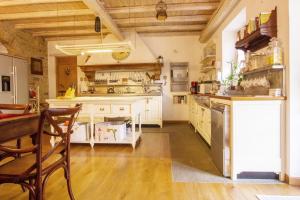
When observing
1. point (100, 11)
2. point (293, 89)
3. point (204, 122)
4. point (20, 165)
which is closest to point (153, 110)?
point (204, 122)

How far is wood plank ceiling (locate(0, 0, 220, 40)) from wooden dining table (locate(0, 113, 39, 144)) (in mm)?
2705

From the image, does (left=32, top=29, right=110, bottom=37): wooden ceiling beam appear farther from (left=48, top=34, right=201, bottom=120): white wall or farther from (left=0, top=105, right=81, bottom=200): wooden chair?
(left=0, top=105, right=81, bottom=200): wooden chair

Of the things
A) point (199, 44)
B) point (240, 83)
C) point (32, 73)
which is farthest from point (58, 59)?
point (240, 83)

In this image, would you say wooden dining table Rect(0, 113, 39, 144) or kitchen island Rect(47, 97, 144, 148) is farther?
kitchen island Rect(47, 97, 144, 148)

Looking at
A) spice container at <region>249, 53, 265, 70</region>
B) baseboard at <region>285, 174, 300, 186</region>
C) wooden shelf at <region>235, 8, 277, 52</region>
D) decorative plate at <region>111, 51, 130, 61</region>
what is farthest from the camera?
decorative plate at <region>111, 51, 130, 61</region>

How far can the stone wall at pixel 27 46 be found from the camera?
18.5ft

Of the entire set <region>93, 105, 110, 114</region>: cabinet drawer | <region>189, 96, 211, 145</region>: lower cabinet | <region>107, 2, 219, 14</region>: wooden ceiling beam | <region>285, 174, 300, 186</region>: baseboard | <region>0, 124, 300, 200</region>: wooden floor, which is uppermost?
<region>107, 2, 219, 14</region>: wooden ceiling beam

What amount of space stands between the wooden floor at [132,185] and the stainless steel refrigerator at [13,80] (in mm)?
3322

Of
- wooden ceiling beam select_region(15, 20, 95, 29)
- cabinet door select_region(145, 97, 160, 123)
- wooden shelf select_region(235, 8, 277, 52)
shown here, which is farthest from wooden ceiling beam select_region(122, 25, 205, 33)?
wooden shelf select_region(235, 8, 277, 52)

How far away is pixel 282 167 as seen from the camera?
235 centimetres

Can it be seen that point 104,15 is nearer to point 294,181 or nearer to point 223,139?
point 223,139

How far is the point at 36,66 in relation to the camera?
6789 mm

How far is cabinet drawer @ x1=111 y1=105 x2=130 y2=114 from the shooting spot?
149 inches

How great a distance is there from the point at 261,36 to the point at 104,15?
121 inches
